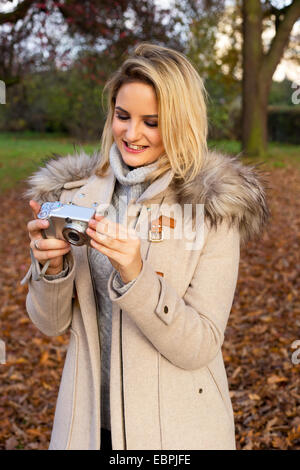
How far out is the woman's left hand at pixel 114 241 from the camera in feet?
4.92

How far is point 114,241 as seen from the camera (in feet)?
4.95

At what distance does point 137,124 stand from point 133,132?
4 cm

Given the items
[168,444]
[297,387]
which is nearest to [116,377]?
[168,444]

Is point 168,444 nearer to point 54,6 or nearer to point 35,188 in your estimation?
point 35,188

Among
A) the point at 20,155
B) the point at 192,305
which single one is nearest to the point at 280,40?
the point at 20,155

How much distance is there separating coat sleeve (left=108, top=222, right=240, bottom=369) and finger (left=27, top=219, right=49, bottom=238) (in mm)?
276

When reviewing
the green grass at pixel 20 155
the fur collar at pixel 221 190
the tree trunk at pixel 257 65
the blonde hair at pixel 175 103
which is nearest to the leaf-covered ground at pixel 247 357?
the fur collar at pixel 221 190

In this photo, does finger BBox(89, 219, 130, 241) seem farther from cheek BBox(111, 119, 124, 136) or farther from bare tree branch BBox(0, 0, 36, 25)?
bare tree branch BBox(0, 0, 36, 25)

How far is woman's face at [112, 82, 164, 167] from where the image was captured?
6.34 ft

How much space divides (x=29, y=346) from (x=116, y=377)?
4.08m

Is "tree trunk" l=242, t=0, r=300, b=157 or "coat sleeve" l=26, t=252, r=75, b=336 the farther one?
"tree trunk" l=242, t=0, r=300, b=157

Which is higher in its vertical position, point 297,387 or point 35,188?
point 35,188

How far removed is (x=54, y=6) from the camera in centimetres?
1012

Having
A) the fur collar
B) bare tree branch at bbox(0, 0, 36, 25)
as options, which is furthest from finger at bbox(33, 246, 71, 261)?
bare tree branch at bbox(0, 0, 36, 25)
